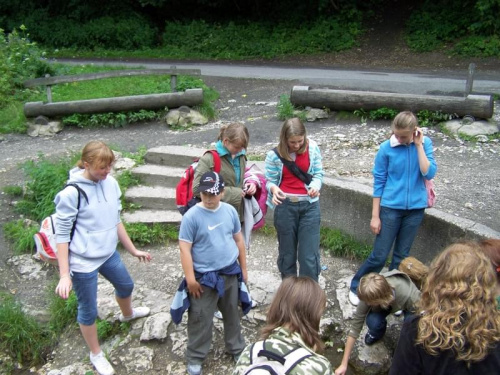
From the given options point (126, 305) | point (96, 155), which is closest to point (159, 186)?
point (126, 305)

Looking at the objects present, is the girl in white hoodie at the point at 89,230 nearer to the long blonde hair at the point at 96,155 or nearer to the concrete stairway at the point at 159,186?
the long blonde hair at the point at 96,155

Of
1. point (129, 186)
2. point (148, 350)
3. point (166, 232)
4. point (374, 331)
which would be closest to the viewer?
point (374, 331)

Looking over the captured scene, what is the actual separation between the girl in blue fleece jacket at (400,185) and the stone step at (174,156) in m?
3.14

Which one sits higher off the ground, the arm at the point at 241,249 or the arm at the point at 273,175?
the arm at the point at 273,175

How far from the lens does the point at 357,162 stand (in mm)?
6668

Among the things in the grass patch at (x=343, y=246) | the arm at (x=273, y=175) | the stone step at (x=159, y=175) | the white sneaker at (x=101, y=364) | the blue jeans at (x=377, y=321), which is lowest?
the white sneaker at (x=101, y=364)

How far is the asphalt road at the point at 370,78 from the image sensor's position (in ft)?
33.3

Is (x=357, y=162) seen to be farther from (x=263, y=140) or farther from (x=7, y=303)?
(x=7, y=303)

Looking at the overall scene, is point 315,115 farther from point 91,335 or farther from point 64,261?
point 64,261

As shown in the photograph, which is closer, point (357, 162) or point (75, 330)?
point (75, 330)

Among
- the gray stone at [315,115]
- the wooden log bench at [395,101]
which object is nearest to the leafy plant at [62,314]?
the gray stone at [315,115]

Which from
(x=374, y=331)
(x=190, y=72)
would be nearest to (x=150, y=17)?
(x=190, y=72)

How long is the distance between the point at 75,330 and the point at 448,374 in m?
3.41

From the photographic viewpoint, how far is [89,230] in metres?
3.41
